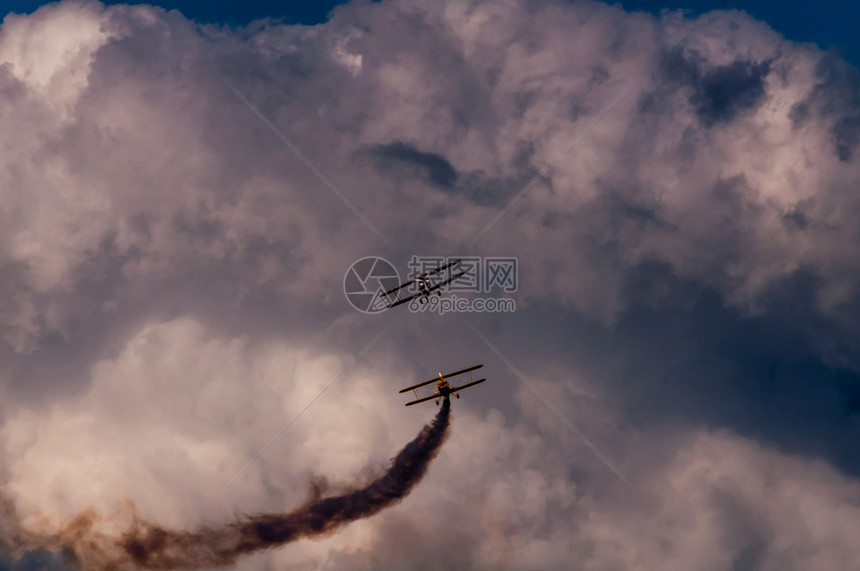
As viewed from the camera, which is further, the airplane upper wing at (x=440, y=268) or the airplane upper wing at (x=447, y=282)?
the airplane upper wing at (x=440, y=268)

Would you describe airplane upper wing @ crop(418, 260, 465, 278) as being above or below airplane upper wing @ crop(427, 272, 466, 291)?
above

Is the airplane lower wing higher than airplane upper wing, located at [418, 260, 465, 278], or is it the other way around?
airplane upper wing, located at [418, 260, 465, 278]

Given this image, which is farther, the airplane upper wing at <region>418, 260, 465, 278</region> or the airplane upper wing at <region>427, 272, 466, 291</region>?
the airplane upper wing at <region>418, 260, 465, 278</region>

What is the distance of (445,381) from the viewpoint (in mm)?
166375

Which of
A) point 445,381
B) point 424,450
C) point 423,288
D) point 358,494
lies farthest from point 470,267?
point 358,494

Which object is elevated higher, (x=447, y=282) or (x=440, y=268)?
(x=440, y=268)

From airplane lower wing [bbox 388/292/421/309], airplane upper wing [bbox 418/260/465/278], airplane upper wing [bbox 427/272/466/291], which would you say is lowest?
airplane lower wing [bbox 388/292/421/309]

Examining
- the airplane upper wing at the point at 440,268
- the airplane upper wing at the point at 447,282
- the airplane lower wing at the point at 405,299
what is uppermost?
the airplane upper wing at the point at 440,268

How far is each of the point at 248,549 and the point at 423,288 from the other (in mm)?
81678

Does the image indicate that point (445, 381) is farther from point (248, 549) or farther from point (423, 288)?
point (248, 549)

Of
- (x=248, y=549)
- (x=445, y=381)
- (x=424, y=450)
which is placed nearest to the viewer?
(x=445, y=381)

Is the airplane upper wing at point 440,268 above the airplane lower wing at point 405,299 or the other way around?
above

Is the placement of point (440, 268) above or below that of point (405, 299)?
above

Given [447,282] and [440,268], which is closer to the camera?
[447,282]
